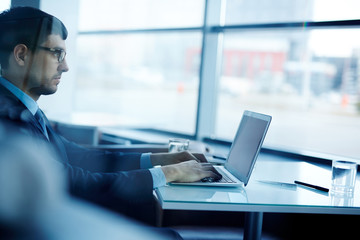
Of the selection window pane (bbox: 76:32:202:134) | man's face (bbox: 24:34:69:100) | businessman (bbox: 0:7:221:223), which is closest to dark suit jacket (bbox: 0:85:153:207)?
businessman (bbox: 0:7:221:223)

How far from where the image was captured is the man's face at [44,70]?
1500 mm

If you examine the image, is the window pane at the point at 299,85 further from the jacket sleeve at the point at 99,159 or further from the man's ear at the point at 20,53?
the man's ear at the point at 20,53

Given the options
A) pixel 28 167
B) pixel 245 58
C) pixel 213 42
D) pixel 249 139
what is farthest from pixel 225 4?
pixel 28 167

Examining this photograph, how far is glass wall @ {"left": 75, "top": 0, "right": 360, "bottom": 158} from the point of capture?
356 cm

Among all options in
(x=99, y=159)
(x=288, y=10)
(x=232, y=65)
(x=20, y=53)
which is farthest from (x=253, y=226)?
(x=232, y=65)

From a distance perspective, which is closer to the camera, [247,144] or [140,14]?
[247,144]

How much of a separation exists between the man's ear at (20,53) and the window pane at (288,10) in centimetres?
241

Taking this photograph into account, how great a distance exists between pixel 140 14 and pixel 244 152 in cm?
321

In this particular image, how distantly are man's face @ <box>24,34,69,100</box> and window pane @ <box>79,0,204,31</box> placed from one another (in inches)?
99.8

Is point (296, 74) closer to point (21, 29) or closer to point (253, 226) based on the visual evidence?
point (253, 226)

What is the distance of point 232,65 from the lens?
4.39m

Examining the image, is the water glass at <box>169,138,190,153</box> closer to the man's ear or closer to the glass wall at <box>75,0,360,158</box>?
the man's ear

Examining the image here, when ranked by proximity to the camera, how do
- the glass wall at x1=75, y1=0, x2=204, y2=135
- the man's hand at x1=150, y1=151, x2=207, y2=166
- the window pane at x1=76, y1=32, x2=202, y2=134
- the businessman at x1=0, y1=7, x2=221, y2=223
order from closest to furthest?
the businessman at x1=0, y1=7, x2=221, y2=223
the man's hand at x1=150, y1=151, x2=207, y2=166
the glass wall at x1=75, y1=0, x2=204, y2=135
the window pane at x1=76, y1=32, x2=202, y2=134

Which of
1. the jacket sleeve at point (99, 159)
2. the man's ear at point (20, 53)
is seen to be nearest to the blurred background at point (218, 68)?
the jacket sleeve at point (99, 159)
